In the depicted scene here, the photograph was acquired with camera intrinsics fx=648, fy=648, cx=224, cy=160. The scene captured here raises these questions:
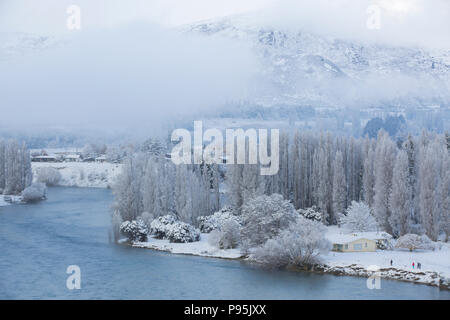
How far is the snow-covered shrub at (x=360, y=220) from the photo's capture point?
1278 inches

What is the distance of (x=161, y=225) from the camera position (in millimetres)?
34375

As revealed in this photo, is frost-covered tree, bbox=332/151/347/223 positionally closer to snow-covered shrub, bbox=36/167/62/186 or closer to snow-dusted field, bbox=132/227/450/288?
snow-dusted field, bbox=132/227/450/288

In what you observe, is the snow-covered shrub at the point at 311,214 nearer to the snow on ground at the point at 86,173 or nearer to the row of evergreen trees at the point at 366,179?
the row of evergreen trees at the point at 366,179

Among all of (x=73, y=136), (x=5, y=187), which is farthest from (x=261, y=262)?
(x=73, y=136)

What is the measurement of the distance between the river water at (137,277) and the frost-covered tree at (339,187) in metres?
10.1

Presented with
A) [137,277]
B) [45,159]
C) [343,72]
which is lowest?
[137,277]

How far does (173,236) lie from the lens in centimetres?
3338

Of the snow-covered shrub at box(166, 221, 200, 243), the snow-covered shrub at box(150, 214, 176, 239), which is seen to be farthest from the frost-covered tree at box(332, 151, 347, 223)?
the snow-covered shrub at box(150, 214, 176, 239)

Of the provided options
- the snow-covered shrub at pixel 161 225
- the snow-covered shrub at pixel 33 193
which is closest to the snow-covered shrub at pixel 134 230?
the snow-covered shrub at pixel 161 225

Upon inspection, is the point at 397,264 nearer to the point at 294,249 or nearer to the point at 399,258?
the point at 399,258

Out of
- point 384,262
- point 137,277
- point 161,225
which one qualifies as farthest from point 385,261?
point 161,225

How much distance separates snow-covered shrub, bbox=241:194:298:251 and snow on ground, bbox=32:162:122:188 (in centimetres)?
2932

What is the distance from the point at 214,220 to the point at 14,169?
75.7 feet

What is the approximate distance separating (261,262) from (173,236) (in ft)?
20.7
